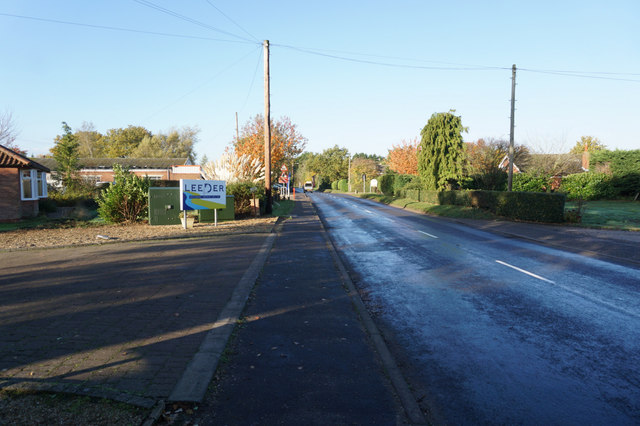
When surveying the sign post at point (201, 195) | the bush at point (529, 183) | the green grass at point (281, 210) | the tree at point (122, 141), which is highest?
the tree at point (122, 141)

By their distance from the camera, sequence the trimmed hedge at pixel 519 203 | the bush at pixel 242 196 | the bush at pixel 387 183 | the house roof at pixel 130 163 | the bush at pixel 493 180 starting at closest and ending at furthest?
the trimmed hedge at pixel 519 203
the bush at pixel 242 196
the bush at pixel 493 180
the house roof at pixel 130 163
the bush at pixel 387 183

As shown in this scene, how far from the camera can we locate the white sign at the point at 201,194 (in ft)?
53.5

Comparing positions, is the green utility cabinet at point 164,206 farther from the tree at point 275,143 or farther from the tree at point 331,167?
the tree at point 331,167

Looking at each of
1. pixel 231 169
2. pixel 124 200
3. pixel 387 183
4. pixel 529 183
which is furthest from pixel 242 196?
pixel 387 183

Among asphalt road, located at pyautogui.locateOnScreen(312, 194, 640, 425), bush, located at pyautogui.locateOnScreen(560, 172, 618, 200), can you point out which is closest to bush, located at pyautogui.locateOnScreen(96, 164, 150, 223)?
asphalt road, located at pyautogui.locateOnScreen(312, 194, 640, 425)

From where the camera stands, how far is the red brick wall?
1998 centimetres

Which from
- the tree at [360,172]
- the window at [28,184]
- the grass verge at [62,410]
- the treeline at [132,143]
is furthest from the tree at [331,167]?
the grass verge at [62,410]

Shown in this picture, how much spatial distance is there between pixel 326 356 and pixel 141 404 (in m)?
1.94

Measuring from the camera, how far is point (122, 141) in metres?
75.9

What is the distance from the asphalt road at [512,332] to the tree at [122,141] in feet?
242

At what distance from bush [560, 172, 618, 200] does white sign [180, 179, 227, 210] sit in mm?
30077

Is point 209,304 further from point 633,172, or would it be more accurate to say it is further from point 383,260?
point 633,172

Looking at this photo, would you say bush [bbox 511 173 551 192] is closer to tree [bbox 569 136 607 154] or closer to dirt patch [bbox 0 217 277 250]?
dirt patch [bbox 0 217 277 250]

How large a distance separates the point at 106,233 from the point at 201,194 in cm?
372
